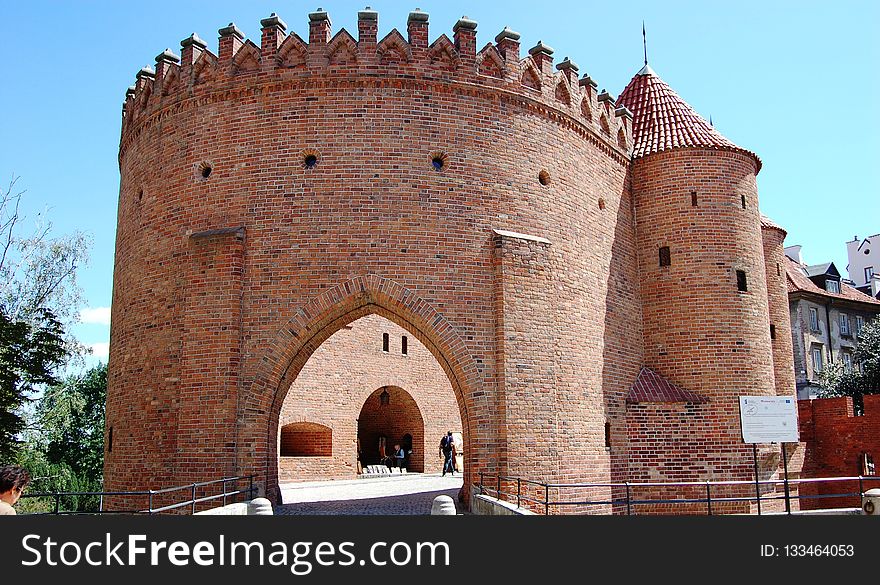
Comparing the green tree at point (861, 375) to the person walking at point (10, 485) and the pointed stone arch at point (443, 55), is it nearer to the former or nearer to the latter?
the pointed stone arch at point (443, 55)

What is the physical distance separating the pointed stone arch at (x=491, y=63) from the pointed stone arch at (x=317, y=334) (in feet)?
14.6

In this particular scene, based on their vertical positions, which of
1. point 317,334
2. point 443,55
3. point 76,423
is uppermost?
point 443,55

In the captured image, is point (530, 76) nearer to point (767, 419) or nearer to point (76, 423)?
point (767, 419)

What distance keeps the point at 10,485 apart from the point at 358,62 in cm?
1015

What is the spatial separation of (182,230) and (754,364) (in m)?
11.7

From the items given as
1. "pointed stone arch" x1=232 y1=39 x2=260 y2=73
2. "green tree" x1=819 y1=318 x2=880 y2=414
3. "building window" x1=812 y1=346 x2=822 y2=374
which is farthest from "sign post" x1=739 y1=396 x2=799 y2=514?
"building window" x1=812 y1=346 x2=822 y2=374

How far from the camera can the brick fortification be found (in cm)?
1306

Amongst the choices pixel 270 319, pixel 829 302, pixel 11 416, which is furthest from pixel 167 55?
pixel 829 302

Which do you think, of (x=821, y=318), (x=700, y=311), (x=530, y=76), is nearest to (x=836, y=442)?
(x=700, y=311)

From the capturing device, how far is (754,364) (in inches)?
648

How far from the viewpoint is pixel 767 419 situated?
10820mm

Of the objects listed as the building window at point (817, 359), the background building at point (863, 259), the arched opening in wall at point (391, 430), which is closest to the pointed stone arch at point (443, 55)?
the arched opening in wall at point (391, 430)

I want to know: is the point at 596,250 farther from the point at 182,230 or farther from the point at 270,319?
the point at 182,230

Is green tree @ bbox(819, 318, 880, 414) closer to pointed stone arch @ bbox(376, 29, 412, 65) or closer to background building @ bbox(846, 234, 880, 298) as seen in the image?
pointed stone arch @ bbox(376, 29, 412, 65)
